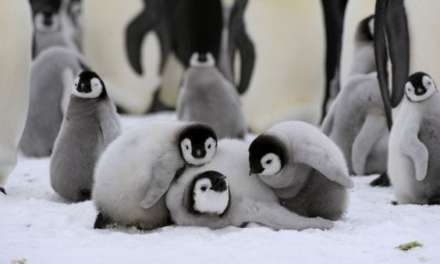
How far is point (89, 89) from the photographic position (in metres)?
5.52

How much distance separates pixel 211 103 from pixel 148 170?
2864 millimetres

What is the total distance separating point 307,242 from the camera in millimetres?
4168

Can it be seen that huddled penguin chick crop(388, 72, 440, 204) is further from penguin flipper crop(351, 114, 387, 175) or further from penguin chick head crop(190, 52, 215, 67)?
penguin chick head crop(190, 52, 215, 67)

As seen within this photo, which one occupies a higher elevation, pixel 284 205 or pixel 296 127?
pixel 296 127

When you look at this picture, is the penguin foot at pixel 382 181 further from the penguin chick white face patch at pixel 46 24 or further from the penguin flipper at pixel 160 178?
the penguin chick white face patch at pixel 46 24

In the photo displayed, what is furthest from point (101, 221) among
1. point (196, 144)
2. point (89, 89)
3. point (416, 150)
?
point (416, 150)

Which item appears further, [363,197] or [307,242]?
[363,197]

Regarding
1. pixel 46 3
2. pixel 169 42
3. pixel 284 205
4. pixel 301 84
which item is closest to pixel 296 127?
pixel 284 205

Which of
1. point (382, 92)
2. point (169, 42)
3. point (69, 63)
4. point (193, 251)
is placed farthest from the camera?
point (169, 42)

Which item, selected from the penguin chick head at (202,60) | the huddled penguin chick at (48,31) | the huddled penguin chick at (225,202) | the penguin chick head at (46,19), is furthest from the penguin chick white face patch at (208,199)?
the penguin chick head at (46,19)

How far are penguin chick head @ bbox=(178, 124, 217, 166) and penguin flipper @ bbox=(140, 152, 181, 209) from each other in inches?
2.1

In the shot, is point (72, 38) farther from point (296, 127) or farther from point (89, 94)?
point (296, 127)

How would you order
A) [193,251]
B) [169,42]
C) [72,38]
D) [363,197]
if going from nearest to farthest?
[193,251] < [363,197] < [169,42] < [72,38]

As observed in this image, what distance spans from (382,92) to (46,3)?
17.8 feet
